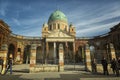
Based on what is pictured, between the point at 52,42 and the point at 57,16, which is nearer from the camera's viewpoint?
the point at 52,42

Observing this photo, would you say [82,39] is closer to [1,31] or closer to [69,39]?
[69,39]

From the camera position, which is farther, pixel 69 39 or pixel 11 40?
pixel 69 39

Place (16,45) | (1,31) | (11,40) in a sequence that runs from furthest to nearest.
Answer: (16,45) < (11,40) < (1,31)

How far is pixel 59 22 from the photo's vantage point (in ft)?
158

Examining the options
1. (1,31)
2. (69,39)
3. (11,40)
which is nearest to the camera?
(1,31)

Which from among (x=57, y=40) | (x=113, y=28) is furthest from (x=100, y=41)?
(x=57, y=40)

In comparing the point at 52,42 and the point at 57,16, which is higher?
the point at 57,16

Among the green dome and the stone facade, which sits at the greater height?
the green dome

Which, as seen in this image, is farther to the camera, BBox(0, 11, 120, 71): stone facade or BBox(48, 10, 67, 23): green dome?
BBox(48, 10, 67, 23): green dome

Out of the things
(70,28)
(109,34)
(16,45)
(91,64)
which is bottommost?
(91,64)

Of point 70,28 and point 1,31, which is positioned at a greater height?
point 70,28

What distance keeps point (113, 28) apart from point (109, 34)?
8.16 ft

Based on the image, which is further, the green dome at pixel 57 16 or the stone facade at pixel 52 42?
the green dome at pixel 57 16

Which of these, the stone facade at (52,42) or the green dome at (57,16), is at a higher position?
the green dome at (57,16)
